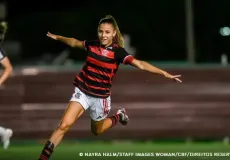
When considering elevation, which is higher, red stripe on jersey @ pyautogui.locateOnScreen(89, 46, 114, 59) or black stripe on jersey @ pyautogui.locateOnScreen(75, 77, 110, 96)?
red stripe on jersey @ pyautogui.locateOnScreen(89, 46, 114, 59)

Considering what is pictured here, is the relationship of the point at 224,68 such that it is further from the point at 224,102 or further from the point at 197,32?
the point at 197,32

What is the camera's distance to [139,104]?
14.1 m

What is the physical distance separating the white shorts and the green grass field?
945mm

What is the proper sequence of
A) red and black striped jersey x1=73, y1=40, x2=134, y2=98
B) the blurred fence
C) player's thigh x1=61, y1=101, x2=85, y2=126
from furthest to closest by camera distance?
the blurred fence < red and black striped jersey x1=73, y1=40, x2=134, y2=98 < player's thigh x1=61, y1=101, x2=85, y2=126

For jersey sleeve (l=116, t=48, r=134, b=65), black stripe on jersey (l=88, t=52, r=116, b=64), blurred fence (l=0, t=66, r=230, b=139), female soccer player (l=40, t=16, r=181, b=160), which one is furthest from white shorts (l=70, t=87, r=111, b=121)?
blurred fence (l=0, t=66, r=230, b=139)

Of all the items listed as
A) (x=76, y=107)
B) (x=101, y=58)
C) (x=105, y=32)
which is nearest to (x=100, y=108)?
(x=76, y=107)

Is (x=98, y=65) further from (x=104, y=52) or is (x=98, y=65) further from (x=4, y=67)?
(x=4, y=67)

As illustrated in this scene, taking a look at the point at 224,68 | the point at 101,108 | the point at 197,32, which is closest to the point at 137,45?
the point at 197,32

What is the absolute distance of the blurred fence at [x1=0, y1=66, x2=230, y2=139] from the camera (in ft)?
45.9

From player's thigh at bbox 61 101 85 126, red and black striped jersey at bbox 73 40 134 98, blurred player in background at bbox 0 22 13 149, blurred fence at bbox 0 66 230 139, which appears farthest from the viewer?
blurred fence at bbox 0 66 230 139

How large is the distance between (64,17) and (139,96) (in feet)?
86.4

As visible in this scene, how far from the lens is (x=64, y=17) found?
40.0 meters

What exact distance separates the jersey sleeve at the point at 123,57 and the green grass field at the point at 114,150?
6.45 ft

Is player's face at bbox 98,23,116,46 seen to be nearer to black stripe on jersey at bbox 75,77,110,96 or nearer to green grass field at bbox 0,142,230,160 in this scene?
black stripe on jersey at bbox 75,77,110,96
